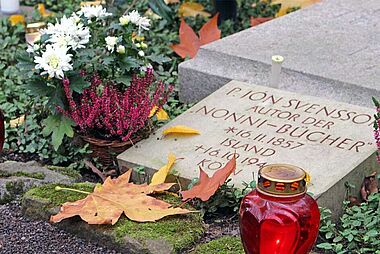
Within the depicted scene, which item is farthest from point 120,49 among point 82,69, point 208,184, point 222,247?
point 222,247

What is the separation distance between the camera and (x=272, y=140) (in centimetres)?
321

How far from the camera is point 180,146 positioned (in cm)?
324

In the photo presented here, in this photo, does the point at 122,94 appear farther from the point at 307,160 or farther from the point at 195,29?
the point at 195,29

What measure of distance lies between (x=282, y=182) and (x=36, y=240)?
3.38 ft

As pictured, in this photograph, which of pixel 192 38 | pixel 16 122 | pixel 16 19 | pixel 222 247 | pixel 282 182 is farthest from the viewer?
pixel 16 19

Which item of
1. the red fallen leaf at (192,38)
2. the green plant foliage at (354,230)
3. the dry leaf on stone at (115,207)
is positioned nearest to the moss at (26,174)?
the dry leaf on stone at (115,207)

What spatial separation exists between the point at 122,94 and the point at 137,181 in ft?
1.34

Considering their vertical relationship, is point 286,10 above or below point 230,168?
below

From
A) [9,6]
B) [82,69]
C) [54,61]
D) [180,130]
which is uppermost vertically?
[54,61]

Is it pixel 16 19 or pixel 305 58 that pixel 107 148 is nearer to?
pixel 305 58

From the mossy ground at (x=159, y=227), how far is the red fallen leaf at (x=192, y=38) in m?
1.78

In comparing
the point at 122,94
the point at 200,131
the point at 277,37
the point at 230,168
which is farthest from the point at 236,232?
the point at 277,37

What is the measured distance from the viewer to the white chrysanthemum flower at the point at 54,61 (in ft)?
10.1

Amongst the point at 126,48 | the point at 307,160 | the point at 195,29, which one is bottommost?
the point at 195,29
